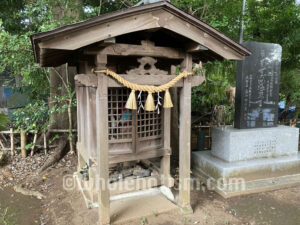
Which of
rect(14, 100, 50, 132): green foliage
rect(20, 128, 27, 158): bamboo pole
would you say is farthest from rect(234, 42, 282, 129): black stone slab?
rect(20, 128, 27, 158): bamboo pole

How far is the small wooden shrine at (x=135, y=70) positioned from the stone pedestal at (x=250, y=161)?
1.28 m

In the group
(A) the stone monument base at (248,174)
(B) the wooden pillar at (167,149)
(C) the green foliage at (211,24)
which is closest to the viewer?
(B) the wooden pillar at (167,149)

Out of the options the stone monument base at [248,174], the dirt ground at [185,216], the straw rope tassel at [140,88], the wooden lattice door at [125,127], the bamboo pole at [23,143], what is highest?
the straw rope tassel at [140,88]

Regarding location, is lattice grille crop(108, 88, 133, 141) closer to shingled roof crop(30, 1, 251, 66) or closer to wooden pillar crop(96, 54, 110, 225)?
wooden pillar crop(96, 54, 110, 225)

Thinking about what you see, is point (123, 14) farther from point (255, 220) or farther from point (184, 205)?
point (255, 220)

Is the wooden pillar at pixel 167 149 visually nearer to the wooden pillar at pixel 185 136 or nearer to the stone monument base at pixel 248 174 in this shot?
the wooden pillar at pixel 185 136

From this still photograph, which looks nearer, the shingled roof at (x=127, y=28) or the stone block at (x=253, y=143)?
the shingled roof at (x=127, y=28)

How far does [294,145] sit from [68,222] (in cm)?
592

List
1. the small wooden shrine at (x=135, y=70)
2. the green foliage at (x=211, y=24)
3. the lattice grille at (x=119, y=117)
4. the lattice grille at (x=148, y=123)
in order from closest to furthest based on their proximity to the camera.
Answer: the small wooden shrine at (x=135, y=70), the lattice grille at (x=119, y=117), the lattice grille at (x=148, y=123), the green foliage at (x=211, y=24)

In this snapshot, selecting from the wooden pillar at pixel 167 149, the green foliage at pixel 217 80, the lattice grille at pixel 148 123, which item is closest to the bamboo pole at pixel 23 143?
the lattice grille at pixel 148 123

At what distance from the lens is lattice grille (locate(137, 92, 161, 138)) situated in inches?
185

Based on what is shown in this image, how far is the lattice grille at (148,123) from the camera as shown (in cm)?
470

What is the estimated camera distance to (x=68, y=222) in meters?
4.08

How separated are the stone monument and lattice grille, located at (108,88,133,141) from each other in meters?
2.40
